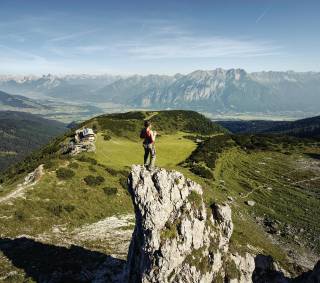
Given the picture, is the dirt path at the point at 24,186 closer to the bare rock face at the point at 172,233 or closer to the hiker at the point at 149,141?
the bare rock face at the point at 172,233

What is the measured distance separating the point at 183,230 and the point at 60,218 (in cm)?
2796

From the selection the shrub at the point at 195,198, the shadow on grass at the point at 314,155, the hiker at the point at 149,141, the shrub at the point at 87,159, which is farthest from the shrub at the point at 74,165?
the shadow on grass at the point at 314,155

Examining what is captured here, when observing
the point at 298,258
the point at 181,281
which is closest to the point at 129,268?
the point at 181,281

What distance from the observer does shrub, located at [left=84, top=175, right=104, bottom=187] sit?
64188mm

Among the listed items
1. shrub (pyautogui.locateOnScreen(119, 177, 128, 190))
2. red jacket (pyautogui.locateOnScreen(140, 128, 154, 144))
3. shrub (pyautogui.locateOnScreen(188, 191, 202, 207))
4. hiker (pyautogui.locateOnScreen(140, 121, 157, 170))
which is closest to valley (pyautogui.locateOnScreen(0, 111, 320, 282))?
shrub (pyautogui.locateOnScreen(119, 177, 128, 190))

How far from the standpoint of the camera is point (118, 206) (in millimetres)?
59969

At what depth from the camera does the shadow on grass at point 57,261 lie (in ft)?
114

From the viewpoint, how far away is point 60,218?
51.1m

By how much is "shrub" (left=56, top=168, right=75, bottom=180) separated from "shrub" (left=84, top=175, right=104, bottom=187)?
2886mm

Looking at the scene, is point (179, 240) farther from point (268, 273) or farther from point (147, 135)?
point (268, 273)

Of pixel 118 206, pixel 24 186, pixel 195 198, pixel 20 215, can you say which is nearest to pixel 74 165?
pixel 24 186

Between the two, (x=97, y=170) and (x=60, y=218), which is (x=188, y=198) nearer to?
(x=60, y=218)

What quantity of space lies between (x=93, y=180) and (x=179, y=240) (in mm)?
38954

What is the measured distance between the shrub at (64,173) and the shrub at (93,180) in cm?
289
